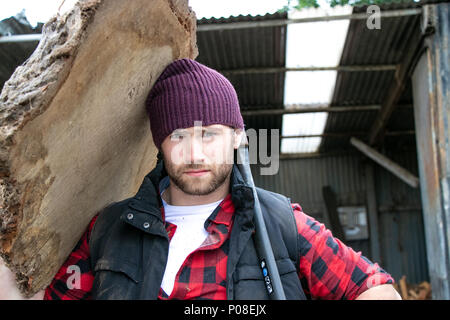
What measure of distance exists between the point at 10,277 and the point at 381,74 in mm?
6596

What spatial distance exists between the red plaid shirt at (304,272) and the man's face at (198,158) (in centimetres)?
17

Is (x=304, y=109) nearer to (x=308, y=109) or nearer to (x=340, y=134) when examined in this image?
(x=308, y=109)

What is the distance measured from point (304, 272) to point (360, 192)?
31.0 feet

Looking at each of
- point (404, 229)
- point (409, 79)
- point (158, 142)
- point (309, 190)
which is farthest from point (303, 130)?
point (158, 142)

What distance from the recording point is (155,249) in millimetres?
1800

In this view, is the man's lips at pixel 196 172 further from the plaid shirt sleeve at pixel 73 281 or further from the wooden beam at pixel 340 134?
the wooden beam at pixel 340 134

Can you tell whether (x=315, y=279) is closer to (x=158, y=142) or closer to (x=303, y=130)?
(x=158, y=142)

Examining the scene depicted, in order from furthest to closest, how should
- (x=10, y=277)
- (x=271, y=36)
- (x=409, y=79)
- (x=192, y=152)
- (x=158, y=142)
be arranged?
(x=409, y=79)
(x=271, y=36)
(x=158, y=142)
(x=192, y=152)
(x=10, y=277)

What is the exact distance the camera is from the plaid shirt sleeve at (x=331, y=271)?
5.80 ft

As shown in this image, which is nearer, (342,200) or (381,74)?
(381,74)

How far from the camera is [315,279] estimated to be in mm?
1786

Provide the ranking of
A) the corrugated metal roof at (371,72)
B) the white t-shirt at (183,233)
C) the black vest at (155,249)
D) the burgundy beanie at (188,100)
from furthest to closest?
the corrugated metal roof at (371,72)
the burgundy beanie at (188,100)
the white t-shirt at (183,233)
the black vest at (155,249)

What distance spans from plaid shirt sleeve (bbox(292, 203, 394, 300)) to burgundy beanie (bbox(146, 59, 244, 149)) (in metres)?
0.56

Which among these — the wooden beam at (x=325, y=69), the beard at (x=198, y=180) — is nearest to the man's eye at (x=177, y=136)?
the beard at (x=198, y=180)
